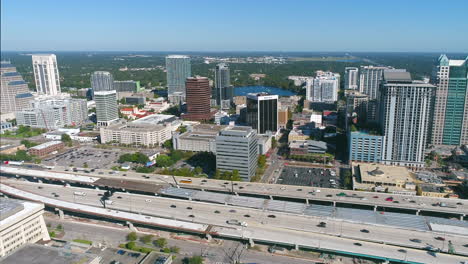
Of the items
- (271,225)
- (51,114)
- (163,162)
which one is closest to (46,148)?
(51,114)

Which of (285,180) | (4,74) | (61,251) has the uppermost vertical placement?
(4,74)

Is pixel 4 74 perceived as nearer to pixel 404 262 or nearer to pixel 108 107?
pixel 108 107

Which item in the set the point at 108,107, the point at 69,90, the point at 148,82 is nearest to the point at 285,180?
the point at 108,107

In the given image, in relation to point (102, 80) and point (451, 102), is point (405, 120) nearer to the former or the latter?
point (451, 102)

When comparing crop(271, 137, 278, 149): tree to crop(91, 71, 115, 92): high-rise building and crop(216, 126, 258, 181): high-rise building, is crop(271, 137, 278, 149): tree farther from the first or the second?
crop(91, 71, 115, 92): high-rise building

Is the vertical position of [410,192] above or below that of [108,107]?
below

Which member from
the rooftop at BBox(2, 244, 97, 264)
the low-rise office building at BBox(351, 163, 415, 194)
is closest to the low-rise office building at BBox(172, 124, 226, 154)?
the low-rise office building at BBox(351, 163, 415, 194)
